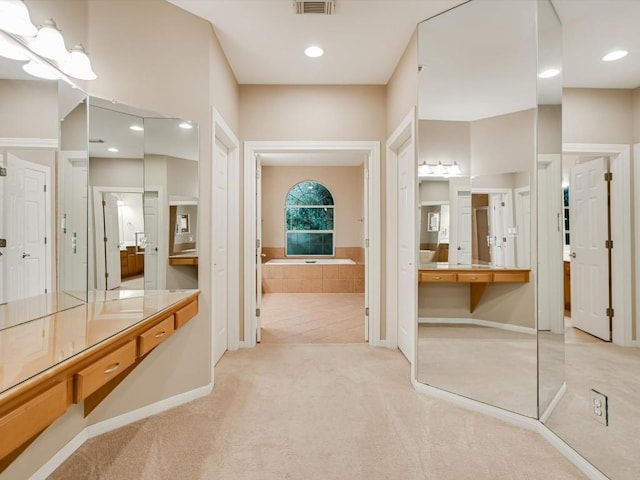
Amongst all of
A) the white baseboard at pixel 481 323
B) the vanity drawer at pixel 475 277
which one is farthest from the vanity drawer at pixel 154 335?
the vanity drawer at pixel 475 277

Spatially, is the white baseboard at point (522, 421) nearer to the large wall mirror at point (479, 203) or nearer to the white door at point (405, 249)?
the large wall mirror at point (479, 203)

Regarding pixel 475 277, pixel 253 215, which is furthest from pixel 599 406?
pixel 253 215

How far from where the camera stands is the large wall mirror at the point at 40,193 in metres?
1.42

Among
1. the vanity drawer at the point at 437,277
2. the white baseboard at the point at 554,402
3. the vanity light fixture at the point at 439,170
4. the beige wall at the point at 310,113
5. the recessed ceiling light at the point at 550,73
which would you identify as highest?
the beige wall at the point at 310,113

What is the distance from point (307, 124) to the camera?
135 inches

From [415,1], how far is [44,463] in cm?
333

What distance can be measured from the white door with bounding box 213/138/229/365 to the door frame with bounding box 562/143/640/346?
257cm

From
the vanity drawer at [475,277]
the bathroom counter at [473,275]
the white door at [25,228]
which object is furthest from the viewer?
the vanity drawer at [475,277]

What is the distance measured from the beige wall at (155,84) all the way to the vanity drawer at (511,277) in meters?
1.91

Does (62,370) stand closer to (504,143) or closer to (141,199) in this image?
(141,199)

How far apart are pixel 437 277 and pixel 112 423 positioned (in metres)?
2.21

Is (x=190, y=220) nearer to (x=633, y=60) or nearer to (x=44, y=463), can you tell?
(x=44, y=463)

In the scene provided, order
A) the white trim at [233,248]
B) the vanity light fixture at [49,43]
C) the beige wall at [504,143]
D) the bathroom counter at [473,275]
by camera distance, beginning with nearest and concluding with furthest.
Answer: the vanity light fixture at [49,43] → the beige wall at [504,143] → the bathroom counter at [473,275] → the white trim at [233,248]

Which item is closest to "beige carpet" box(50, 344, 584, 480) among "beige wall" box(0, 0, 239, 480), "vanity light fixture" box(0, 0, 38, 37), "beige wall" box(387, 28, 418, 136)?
"beige wall" box(0, 0, 239, 480)
